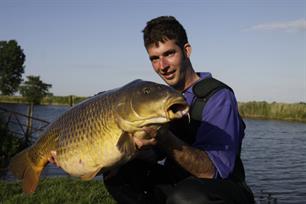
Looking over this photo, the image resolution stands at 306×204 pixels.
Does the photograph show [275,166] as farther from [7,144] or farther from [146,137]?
[146,137]

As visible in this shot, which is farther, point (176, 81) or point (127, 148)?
point (176, 81)

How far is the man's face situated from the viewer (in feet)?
14.0

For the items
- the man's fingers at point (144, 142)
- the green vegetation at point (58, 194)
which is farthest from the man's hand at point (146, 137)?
the green vegetation at point (58, 194)

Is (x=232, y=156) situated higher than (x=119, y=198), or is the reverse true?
(x=232, y=156)

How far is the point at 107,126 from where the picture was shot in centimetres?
332

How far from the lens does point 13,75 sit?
290ft

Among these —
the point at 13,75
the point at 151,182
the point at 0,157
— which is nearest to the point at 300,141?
the point at 0,157

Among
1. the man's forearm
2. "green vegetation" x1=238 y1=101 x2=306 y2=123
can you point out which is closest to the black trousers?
the man's forearm

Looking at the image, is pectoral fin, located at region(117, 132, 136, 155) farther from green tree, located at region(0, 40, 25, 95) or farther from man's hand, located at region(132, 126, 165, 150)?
green tree, located at region(0, 40, 25, 95)

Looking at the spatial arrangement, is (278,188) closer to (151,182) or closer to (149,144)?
(151,182)

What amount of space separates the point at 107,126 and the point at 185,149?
650 millimetres

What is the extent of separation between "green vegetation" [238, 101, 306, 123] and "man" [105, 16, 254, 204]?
1657 inches

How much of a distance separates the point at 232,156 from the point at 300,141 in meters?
24.9

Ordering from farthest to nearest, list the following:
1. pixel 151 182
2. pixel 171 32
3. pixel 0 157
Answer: pixel 0 157 → pixel 151 182 → pixel 171 32
